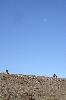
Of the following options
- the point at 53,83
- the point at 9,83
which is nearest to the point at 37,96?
the point at 9,83

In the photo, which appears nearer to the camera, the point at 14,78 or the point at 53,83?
the point at 14,78

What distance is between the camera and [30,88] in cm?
3591

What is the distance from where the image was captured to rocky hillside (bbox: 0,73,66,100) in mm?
31609

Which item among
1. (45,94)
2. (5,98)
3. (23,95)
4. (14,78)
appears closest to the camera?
(5,98)

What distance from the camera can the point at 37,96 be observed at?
109 feet

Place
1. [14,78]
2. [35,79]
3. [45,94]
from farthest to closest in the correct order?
1. [35,79]
2. [14,78]
3. [45,94]

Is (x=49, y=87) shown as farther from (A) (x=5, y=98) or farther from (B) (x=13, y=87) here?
(A) (x=5, y=98)

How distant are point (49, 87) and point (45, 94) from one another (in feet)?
14.9

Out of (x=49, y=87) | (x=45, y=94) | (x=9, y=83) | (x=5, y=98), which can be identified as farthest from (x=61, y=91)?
(x=5, y=98)

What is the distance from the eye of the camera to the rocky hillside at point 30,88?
3161cm

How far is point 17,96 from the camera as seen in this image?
1230 inches

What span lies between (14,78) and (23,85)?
2560mm

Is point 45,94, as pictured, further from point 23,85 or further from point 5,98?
point 5,98

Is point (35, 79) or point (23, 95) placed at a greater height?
point (35, 79)
